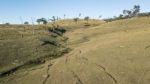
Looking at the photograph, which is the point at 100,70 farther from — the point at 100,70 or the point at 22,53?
the point at 22,53

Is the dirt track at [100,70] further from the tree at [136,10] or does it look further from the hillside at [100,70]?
the tree at [136,10]

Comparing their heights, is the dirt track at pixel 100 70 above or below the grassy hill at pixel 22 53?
above

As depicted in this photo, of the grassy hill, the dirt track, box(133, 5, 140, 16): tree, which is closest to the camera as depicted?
the dirt track

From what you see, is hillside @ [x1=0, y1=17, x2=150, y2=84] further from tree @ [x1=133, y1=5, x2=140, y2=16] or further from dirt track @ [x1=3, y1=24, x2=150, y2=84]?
tree @ [x1=133, y1=5, x2=140, y2=16]

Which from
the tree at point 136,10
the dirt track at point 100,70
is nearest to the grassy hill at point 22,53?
the dirt track at point 100,70

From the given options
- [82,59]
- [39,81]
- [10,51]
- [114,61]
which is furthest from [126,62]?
[10,51]

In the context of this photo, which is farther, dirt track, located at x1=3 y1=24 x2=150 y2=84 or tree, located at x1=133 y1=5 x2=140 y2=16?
tree, located at x1=133 y1=5 x2=140 y2=16

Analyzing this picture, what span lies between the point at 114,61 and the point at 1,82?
372 inches

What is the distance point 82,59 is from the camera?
88.5 feet

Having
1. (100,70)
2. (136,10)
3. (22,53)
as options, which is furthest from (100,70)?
(136,10)

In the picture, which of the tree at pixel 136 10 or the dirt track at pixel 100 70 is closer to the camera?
the dirt track at pixel 100 70

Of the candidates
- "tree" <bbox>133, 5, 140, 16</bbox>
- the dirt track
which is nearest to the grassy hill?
the dirt track

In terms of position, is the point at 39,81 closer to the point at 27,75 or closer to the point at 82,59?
the point at 27,75

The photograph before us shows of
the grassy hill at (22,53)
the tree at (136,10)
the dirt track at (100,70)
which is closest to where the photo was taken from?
the dirt track at (100,70)
